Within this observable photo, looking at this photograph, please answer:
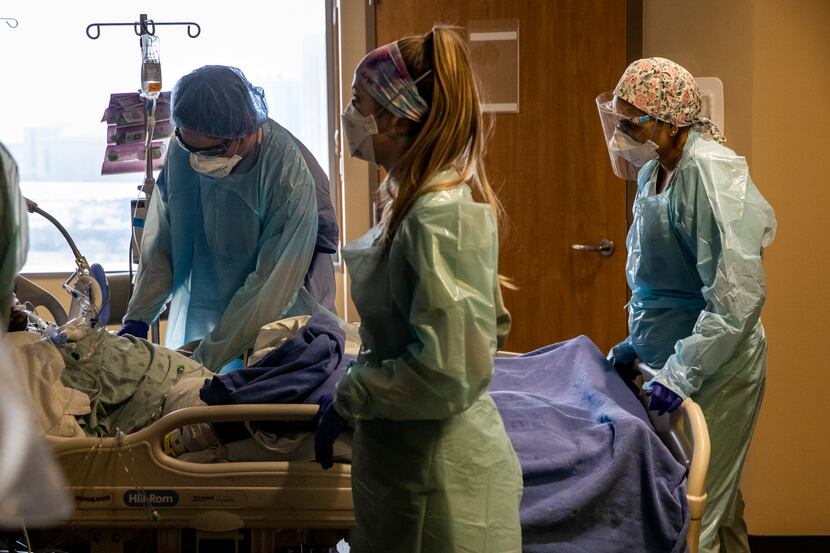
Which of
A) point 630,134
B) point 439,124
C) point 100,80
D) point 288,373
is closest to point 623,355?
point 630,134

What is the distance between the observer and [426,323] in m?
1.49

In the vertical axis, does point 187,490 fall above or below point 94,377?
below

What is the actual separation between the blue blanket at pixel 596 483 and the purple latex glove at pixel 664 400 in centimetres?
8

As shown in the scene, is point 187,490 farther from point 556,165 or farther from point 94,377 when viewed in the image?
point 556,165

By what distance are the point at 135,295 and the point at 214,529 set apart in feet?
3.03

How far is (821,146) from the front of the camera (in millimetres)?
3555

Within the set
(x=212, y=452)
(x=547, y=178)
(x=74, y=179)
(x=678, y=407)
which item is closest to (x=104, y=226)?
(x=74, y=179)

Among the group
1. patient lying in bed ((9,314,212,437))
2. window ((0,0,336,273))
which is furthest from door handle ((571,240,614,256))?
patient lying in bed ((9,314,212,437))

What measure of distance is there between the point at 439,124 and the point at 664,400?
40.1 inches

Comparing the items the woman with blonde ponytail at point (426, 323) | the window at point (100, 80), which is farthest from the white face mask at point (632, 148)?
the window at point (100, 80)

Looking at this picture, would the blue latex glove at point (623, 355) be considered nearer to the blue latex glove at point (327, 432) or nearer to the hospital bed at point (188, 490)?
the hospital bed at point (188, 490)

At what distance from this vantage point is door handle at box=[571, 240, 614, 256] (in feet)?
13.0

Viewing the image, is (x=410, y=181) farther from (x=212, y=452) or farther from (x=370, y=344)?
(x=212, y=452)

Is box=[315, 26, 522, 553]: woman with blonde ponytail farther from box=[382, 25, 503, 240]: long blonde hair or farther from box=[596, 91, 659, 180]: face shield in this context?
box=[596, 91, 659, 180]: face shield
